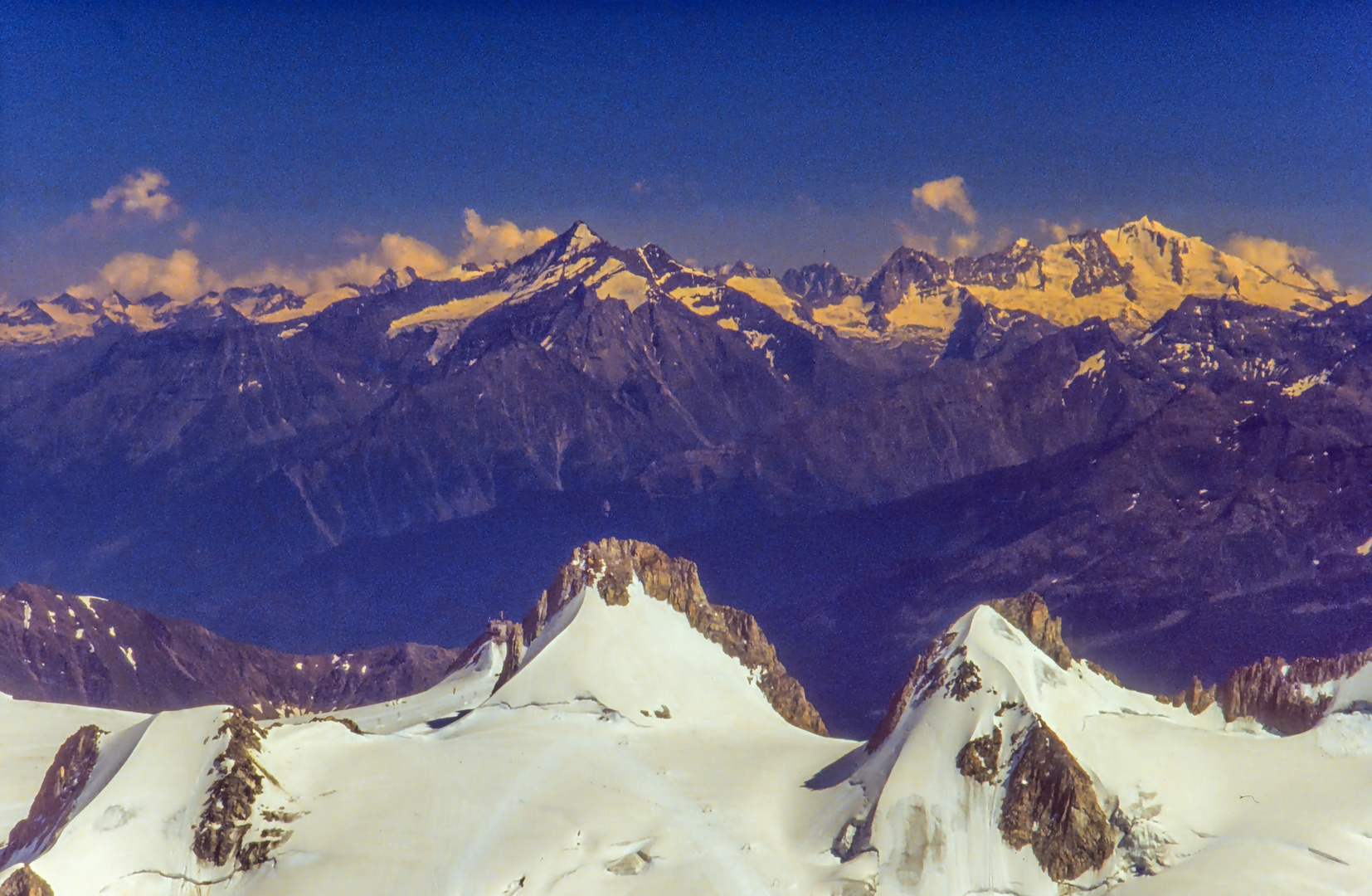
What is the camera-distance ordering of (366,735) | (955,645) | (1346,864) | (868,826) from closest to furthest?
(1346,864), (868,826), (955,645), (366,735)

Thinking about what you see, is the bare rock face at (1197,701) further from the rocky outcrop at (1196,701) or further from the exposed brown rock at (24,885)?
the exposed brown rock at (24,885)

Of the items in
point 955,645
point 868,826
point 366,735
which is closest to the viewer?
point 868,826

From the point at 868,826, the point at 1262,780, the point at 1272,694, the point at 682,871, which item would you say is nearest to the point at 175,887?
the point at 682,871

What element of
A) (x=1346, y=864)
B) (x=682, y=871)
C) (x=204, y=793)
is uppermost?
(x=204, y=793)

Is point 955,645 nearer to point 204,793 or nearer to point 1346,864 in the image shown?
point 1346,864

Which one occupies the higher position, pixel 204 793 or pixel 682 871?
pixel 204 793

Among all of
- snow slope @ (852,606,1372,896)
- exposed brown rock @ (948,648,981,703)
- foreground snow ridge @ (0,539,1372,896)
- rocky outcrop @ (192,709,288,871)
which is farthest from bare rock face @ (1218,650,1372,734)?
rocky outcrop @ (192,709,288,871)

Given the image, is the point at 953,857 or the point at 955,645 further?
the point at 955,645
